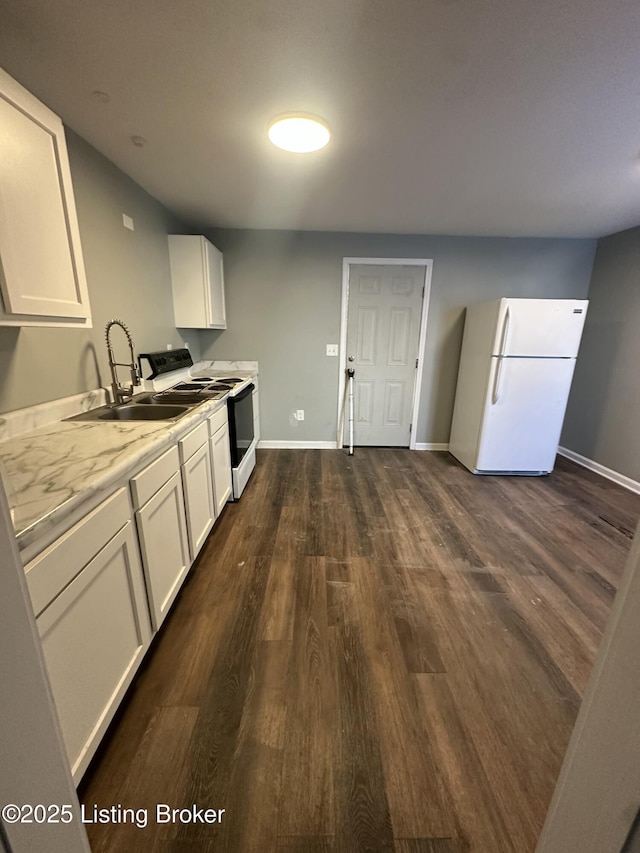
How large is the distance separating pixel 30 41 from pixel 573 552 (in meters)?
3.69

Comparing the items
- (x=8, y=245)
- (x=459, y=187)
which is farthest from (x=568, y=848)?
(x=459, y=187)

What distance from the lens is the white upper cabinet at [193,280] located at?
2.96 m

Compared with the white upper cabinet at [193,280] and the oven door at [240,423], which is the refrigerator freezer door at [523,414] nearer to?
the oven door at [240,423]

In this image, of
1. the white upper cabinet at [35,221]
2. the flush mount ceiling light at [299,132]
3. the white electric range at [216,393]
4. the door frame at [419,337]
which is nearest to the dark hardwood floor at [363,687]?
the white electric range at [216,393]

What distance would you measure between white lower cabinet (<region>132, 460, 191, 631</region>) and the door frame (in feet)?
8.17

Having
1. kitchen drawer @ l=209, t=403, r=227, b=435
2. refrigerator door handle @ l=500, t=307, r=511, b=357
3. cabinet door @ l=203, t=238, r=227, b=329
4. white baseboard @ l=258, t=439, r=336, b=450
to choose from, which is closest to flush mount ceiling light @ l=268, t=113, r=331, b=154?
cabinet door @ l=203, t=238, r=227, b=329

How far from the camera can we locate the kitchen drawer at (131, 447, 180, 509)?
4.05 ft

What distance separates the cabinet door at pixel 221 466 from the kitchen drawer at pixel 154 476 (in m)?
0.59

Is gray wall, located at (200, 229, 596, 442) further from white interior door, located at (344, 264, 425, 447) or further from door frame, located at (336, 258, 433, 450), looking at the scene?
white interior door, located at (344, 264, 425, 447)

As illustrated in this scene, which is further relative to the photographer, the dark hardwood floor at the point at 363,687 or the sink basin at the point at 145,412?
the sink basin at the point at 145,412

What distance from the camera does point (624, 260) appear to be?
325 cm

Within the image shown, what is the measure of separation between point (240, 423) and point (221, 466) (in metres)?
0.54

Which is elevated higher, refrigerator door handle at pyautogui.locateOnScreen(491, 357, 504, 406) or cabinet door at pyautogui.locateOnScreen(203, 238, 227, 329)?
cabinet door at pyautogui.locateOnScreen(203, 238, 227, 329)

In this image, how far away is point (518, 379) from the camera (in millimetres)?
3111
